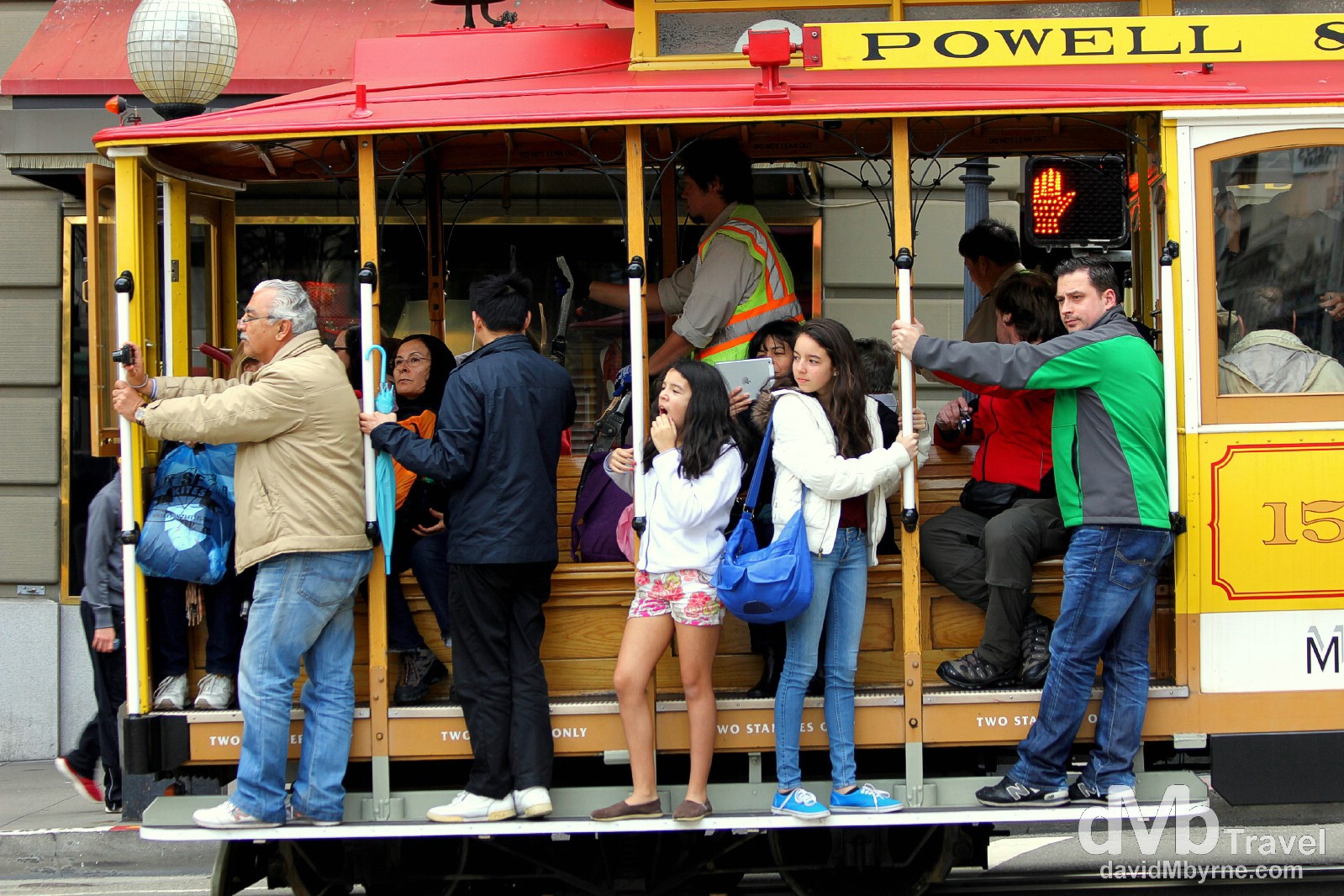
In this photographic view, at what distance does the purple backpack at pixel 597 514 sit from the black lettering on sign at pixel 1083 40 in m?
2.37

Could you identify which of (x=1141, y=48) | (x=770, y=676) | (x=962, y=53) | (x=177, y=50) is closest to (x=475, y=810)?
(x=770, y=676)

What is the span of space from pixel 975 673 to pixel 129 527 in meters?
3.16

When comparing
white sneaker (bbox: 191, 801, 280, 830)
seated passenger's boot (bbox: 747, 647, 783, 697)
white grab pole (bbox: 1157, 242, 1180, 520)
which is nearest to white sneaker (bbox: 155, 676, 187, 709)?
white sneaker (bbox: 191, 801, 280, 830)

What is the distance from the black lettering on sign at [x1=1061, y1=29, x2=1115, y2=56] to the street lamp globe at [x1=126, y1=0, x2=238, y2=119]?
3331mm

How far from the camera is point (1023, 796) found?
4.88m

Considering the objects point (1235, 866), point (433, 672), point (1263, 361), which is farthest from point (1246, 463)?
point (433, 672)

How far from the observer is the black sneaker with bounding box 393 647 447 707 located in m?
5.18

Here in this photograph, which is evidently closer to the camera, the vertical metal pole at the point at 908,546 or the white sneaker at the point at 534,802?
the white sneaker at the point at 534,802

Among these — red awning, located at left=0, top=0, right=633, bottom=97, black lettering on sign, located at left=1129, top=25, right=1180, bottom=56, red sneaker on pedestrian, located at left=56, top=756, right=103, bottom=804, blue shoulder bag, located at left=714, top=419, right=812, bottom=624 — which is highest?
red awning, located at left=0, top=0, right=633, bottom=97

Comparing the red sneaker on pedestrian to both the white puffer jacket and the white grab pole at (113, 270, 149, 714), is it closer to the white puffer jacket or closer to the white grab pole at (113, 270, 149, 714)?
the white grab pole at (113, 270, 149, 714)

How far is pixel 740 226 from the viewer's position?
18.6 feet

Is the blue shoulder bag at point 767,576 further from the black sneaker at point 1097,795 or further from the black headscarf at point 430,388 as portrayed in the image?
the black headscarf at point 430,388

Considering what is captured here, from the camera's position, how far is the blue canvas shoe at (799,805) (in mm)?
4785

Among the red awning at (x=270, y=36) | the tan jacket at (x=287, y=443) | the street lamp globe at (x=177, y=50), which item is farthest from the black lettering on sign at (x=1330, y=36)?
the red awning at (x=270, y=36)
